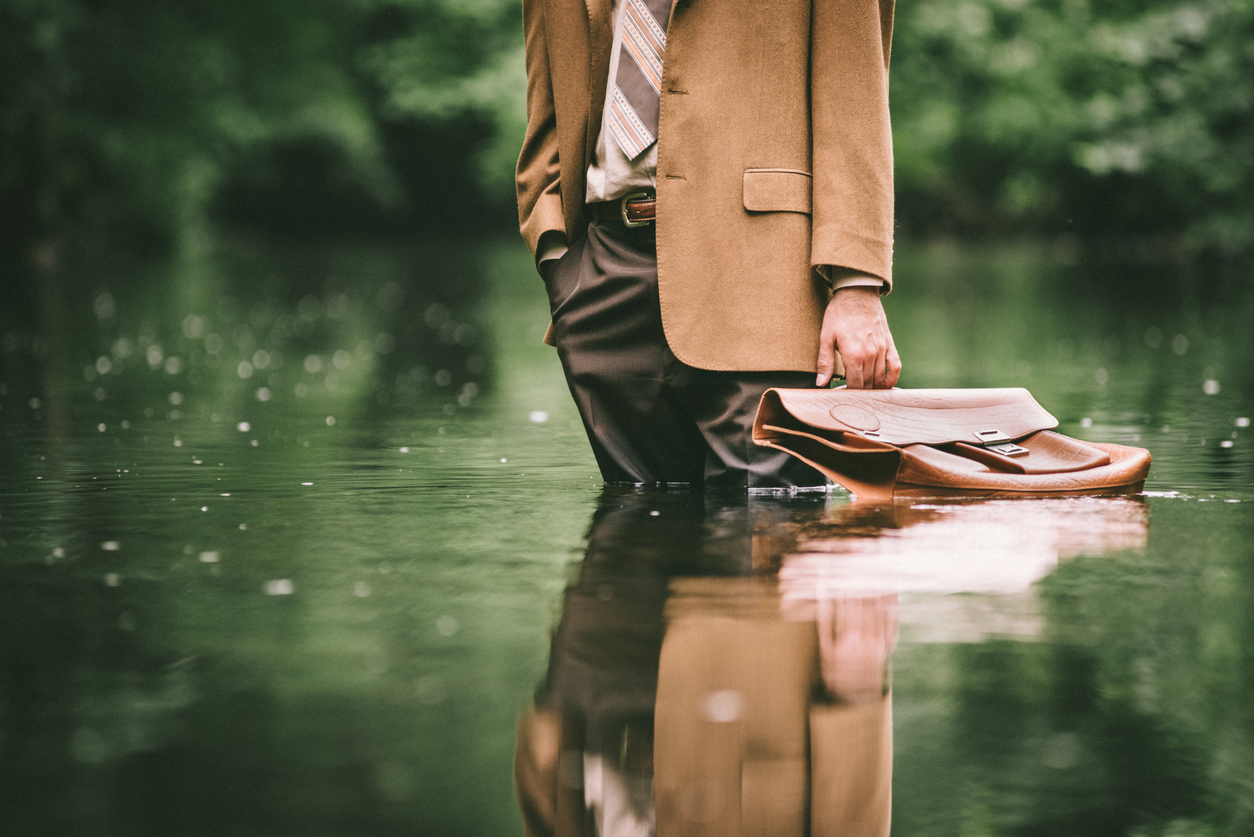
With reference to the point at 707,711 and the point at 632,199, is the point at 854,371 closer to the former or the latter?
the point at 632,199

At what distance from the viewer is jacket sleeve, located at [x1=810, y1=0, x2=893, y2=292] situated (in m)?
3.96

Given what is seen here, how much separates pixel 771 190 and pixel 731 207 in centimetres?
10

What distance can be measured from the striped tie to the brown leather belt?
0.38ft

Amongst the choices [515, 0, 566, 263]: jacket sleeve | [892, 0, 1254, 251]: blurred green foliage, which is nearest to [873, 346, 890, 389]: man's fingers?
[515, 0, 566, 263]: jacket sleeve

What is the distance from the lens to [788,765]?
7.29 feet

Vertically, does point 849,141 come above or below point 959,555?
above

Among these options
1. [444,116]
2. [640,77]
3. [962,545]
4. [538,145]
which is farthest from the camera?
[444,116]

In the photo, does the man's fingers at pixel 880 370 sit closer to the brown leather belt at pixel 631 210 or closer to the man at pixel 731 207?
the man at pixel 731 207

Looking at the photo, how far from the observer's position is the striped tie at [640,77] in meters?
4.12

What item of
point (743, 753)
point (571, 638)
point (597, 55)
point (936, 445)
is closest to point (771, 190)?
point (597, 55)

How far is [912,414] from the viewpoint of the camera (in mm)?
4035

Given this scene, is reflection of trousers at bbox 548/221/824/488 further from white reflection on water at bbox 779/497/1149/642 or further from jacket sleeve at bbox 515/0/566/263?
white reflection on water at bbox 779/497/1149/642

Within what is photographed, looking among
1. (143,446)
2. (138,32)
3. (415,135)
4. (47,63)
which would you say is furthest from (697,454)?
(415,135)

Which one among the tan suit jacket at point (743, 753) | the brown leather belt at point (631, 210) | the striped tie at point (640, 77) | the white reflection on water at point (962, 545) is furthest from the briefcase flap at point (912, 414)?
the tan suit jacket at point (743, 753)
